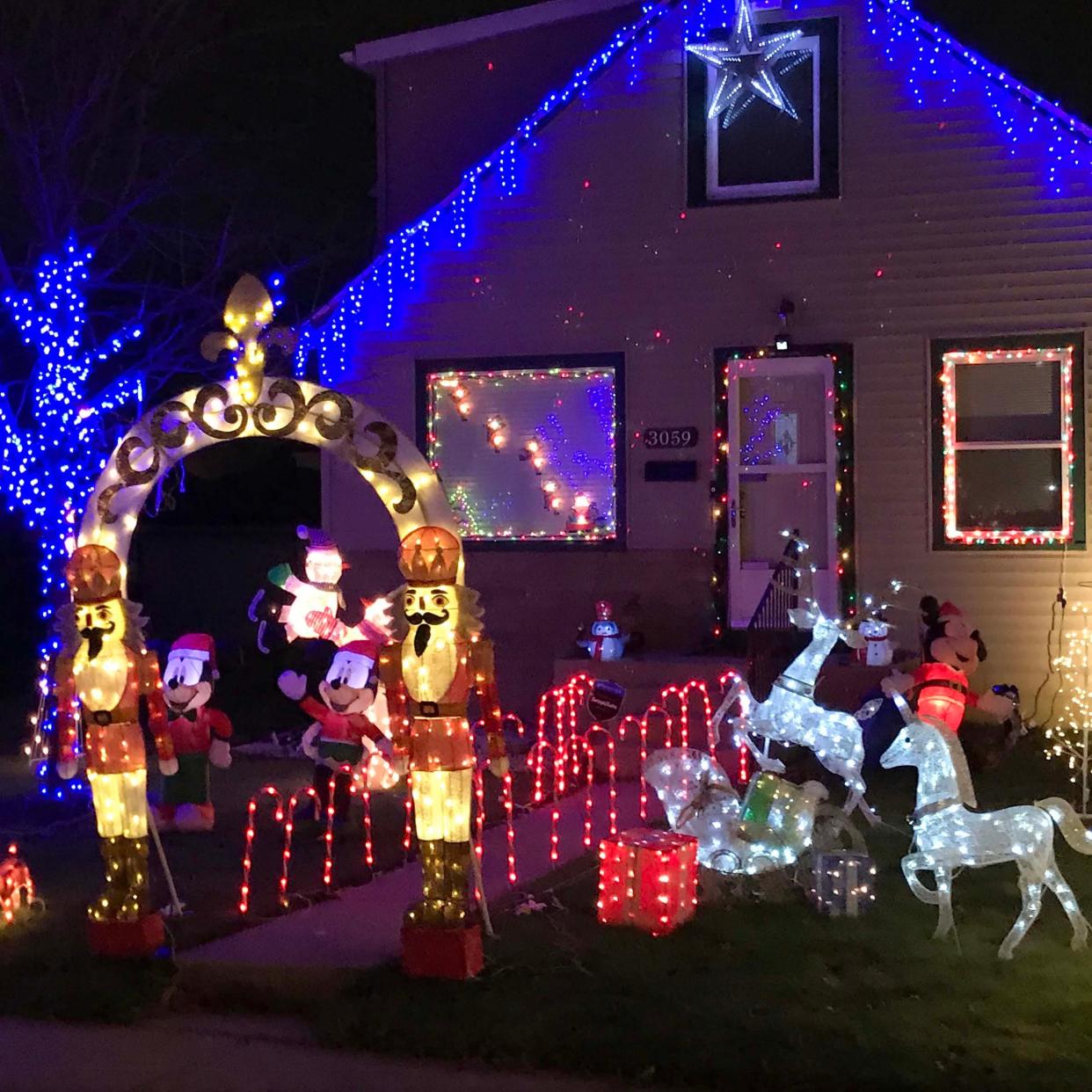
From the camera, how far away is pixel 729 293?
12906 mm

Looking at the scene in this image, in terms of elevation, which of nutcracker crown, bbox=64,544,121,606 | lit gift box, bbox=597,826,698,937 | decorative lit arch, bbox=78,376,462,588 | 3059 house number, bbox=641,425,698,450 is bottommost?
lit gift box, bbox=597,826,698,937

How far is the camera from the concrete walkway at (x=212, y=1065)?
5.41 m

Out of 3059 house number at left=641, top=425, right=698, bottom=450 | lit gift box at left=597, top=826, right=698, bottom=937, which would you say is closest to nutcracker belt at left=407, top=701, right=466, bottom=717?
lit gift box at left=597, top=826, right=698, bottom=937

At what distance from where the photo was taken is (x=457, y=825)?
20.9 ft

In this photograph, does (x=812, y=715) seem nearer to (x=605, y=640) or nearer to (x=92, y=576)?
(x=605, y=640)

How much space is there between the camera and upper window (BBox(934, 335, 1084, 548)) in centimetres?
1229

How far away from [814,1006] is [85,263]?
7.82 metres

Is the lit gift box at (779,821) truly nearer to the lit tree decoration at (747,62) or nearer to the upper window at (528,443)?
the upper window at (528,443)

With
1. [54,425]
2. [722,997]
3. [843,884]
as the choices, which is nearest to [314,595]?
[54,425]

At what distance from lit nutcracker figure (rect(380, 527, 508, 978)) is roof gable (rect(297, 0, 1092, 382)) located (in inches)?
305

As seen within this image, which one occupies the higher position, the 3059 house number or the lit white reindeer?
the 3059 house number

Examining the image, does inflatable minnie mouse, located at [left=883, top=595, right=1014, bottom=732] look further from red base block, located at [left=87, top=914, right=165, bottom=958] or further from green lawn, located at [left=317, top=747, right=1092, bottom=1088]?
red base block, located at [left=87, top=914, right=165, bottom=958]

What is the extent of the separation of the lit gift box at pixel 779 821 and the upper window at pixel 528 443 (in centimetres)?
593

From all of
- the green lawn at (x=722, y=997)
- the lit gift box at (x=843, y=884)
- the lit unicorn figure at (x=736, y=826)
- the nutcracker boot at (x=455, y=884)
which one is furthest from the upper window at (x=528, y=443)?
the nutcracker boot at (x=455, y=884)
